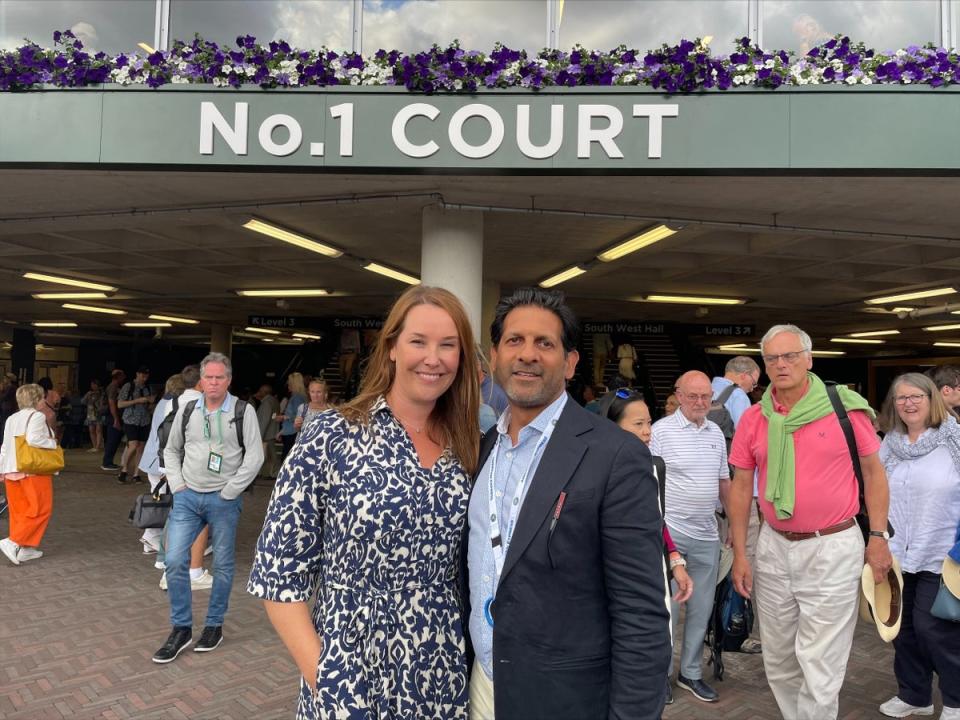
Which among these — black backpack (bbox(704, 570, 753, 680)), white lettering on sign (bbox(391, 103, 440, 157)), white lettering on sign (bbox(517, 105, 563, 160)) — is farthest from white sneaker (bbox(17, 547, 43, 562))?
black backpack (bbox(704, 570, 753, 680))

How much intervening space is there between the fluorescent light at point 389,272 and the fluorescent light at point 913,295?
9.57 metres

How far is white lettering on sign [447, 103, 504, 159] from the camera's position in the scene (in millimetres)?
5828

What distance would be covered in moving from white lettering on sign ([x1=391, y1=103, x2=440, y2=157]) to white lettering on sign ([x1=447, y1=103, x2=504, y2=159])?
0.17 metres

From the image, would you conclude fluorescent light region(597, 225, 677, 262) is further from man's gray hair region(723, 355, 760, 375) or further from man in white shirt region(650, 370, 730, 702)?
man in white shirt region(650, 370, 730, 702)

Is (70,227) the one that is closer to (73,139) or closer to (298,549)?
(73,139)

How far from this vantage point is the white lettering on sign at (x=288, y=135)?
591cm

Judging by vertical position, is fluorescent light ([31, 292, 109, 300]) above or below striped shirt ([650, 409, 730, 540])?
above

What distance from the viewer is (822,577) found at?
329 centimetres

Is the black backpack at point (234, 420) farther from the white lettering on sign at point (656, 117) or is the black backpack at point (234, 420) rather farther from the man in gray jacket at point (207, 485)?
the white lettering on sign at point (656, 117)

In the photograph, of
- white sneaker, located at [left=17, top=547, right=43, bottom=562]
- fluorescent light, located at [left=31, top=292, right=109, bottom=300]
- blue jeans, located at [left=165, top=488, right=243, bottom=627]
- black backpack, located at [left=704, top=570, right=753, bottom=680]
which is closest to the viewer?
black backpack, located at [left=704, top=570, right=753, bottom=680]

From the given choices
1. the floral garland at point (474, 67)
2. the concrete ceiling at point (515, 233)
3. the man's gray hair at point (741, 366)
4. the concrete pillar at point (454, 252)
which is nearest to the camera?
the floral garland at point (474, 67)

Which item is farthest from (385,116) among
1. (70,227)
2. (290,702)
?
(70,227)

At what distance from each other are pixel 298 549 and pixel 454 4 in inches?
226

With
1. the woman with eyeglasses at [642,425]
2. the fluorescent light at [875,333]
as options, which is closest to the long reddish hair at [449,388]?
the woman with eyeglasses at [642,425]
